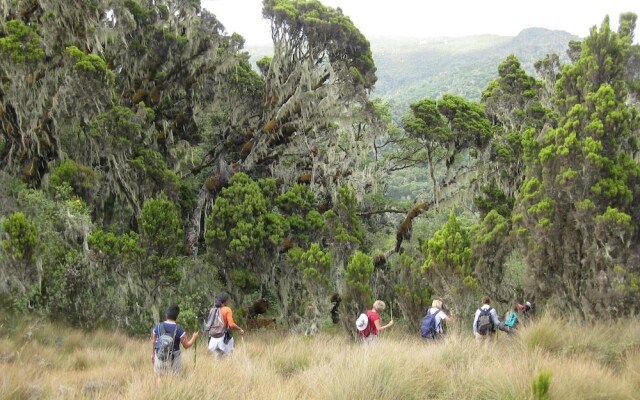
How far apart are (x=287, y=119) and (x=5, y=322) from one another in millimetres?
9801

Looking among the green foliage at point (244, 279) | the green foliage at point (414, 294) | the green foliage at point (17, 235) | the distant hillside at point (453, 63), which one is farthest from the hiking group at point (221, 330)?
the distant hillside at point (453, 63)

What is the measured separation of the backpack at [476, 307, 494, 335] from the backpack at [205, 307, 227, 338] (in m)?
4.27

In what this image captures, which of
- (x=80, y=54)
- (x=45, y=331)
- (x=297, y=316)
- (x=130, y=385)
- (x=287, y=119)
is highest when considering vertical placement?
(x=80, y=54)

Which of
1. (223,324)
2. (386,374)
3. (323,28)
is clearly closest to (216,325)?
(223,324)

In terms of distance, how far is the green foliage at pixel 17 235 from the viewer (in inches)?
388

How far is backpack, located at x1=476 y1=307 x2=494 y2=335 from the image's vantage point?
893 cm

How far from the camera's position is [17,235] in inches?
389

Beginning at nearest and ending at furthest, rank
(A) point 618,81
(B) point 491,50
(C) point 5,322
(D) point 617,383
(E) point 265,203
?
(D) point 617,383
(C) point 5,322
(A) point 618,81
(E) point 265,203
(B) point 491,50

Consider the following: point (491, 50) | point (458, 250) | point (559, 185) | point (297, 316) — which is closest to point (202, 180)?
point (297, 316)

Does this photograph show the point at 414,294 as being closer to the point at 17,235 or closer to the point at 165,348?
the point at 165,348

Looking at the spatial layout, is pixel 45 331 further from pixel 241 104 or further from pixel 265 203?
pixel 241 104

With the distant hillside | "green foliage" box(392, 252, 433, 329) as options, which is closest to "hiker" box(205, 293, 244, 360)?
"green foliage" box(392, 252, 433, 329)

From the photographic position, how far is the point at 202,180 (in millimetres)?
18188

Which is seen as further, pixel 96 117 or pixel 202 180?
pixel 202 180
